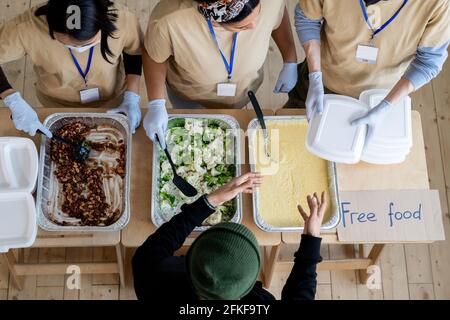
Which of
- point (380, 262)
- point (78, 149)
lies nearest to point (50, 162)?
point (78, 149)

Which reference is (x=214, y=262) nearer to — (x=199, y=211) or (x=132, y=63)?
(x=199, y=211)

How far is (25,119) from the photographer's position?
70.9 inches

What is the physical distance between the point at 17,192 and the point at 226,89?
88 centimetres

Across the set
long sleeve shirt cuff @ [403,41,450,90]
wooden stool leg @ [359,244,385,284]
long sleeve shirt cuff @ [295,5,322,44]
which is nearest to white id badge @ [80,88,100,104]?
long sleeve shirt cuff @ [295,5,322,44]

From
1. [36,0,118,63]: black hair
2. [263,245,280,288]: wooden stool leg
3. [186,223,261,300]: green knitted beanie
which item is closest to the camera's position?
[186,223,261,300]: green knitted beanie

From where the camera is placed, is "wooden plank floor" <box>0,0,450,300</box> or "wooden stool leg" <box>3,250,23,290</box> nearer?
"wooden stool leg" <box>3,250,23,290</box>

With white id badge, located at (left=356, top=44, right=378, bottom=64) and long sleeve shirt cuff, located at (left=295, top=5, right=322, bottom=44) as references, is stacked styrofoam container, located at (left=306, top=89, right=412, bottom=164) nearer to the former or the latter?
white id badge, located at (left=356, top=44, right=378, bottom=64)

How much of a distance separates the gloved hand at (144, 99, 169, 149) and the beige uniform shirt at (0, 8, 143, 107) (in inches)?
9.0

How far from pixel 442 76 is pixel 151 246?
237cm

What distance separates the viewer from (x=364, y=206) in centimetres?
186

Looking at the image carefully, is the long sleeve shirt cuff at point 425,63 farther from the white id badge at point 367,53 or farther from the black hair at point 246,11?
the black hair at point 246,11

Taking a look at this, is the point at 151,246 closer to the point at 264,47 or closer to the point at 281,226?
the point at 281,226

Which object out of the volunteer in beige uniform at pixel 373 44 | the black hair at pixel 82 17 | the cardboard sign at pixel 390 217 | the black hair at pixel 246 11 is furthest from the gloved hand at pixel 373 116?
the black hair at pixel 82 17

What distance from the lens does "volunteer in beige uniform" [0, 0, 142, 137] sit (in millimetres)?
1562
